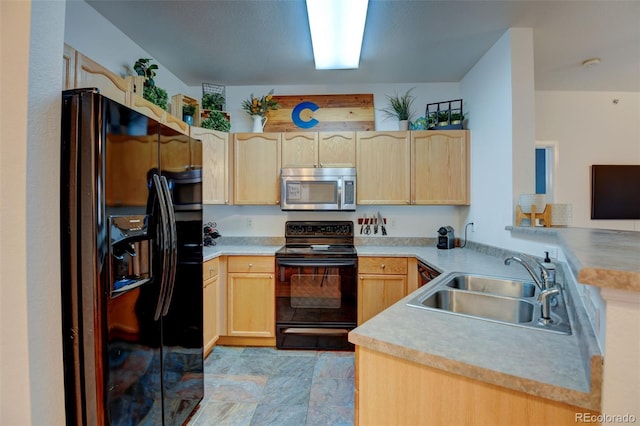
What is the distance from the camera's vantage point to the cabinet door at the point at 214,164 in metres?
2.84

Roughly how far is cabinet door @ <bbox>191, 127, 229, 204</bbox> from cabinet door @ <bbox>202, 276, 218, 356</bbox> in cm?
80

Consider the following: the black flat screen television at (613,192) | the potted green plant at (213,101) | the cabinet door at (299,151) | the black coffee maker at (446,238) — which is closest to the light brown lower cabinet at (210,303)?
the cabinet door at (299,151)

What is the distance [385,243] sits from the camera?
3.23 meters

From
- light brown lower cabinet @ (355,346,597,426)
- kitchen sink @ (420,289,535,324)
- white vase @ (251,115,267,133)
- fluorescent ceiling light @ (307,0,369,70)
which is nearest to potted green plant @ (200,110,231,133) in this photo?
white vase @ (251,115,267,133)

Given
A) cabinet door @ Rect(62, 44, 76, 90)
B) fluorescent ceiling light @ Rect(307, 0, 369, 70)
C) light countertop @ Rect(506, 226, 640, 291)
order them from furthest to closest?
fluorescent ceiling light @ Rect(307, 0, 369, 70) < cabinet door @ Rect(62, 44, 76, 90) < light countertop @ Rect(506, 226, 640, 291)

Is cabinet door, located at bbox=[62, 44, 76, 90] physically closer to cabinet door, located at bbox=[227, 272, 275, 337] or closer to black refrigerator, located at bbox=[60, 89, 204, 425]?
black refrigerator, located at bbox=[60, 89, 204, 425]

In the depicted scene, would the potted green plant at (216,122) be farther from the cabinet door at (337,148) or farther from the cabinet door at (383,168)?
the cabinet door at (383,168)

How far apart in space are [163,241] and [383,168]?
7.23 ft

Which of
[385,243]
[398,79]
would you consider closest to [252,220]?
[385,243]

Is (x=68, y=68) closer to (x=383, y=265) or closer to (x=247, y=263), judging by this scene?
(x=247, y=263)

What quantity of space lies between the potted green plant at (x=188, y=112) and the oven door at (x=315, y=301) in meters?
1.60

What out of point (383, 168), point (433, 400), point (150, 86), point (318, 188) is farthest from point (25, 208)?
point (383, 168)

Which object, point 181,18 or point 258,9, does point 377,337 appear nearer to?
point 258,9

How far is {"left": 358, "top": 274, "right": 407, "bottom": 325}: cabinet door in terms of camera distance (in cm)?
270
